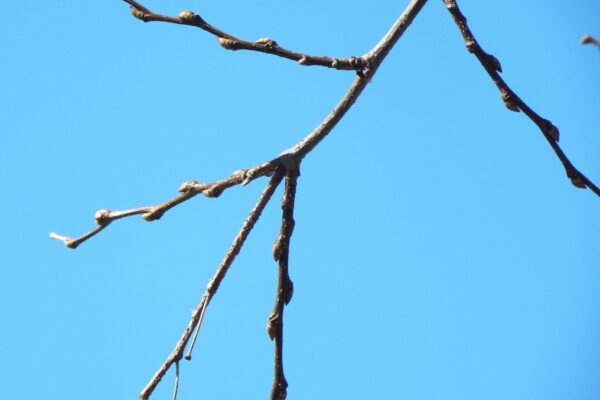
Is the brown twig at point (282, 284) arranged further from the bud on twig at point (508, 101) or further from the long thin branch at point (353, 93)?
the bud on twig at point (508, 101)

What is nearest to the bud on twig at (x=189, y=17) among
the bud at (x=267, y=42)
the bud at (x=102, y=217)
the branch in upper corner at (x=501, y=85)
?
the bud at (x=267, y=42)

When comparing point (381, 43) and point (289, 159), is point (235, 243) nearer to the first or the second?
point (289, 159)

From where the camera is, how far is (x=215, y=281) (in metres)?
2.31

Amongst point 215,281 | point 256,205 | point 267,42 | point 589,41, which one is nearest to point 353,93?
point 267,42

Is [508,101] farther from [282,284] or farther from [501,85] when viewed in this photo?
[282,284]

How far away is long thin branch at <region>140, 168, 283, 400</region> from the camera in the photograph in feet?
7.57

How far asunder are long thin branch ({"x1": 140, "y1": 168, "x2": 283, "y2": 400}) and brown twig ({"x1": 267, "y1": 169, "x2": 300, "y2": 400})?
0.06m

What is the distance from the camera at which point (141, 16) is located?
91.7 inches

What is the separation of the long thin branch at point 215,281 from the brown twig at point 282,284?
0.06m

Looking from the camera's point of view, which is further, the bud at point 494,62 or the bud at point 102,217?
the bud at point 494,62

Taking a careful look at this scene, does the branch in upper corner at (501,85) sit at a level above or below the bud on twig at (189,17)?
above

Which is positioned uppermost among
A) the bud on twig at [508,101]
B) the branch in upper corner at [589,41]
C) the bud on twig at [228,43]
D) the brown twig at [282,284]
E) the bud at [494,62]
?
the bud at [494,62]

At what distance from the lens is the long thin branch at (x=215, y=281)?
7.57 ft

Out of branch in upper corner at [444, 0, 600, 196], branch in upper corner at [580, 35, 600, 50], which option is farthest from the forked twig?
branch in upper corner at [580, 35, 600, 50]
